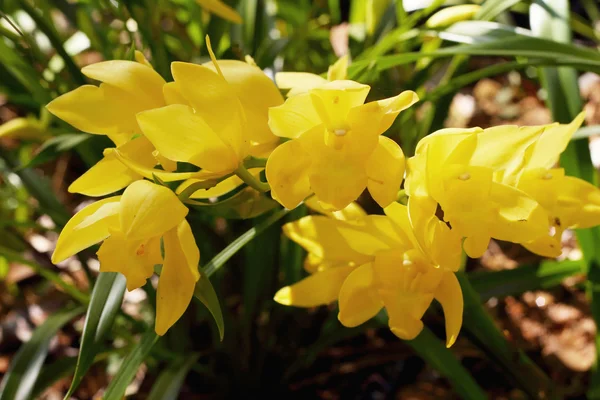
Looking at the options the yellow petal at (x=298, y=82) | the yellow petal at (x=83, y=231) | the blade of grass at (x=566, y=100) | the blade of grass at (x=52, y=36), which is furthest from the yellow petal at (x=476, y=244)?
the blade of grass at (x=52, y=36)

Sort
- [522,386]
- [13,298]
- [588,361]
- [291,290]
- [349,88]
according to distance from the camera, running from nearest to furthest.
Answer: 1. [349,88]
2. [291,290]
3. [522,386]
4. [588,361]
5. [13,298]

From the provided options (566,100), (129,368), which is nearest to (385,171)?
(129,368)

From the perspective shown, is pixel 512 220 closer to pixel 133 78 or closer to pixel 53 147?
pixel 133 78

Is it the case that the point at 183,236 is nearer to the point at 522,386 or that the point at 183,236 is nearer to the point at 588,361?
the point at 522,386

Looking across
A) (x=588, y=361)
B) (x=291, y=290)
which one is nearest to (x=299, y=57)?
(x=291, y=290)

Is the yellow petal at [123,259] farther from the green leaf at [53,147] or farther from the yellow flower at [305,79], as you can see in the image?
the green leaf at [53,147]

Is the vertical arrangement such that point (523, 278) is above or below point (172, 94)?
below

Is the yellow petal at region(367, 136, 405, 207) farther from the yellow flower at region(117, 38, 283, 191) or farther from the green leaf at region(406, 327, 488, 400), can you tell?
the green leaf at region(406, 327, 488, 400)
